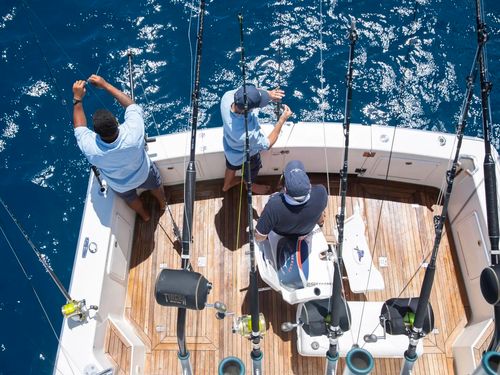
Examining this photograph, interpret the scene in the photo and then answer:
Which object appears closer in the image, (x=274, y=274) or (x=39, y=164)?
(x=274, y=274)

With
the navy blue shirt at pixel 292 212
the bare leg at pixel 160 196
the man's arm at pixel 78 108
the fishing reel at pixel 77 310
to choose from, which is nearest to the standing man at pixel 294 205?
the navy blue shirt at pixel 292 212

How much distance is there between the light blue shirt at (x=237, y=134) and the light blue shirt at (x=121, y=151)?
677mm

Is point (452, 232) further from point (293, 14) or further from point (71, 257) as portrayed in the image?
point (71, 257)

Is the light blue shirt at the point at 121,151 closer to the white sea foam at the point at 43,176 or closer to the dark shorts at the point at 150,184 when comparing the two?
the dark shorts at the point at 150,184

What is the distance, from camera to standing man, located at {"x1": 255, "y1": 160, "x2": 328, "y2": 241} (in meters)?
3.06

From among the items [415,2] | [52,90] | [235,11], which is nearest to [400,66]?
[415,2]

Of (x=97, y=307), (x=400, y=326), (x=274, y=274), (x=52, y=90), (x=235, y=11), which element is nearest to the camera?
(x=400, y=326)

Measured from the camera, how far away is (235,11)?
20.4 ft

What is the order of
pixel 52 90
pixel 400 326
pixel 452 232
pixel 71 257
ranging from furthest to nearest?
pixel 52 90 → pixel 71 257 → pixel 452 232 → pixel 400 326

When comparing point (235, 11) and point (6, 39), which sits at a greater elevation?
point (235, 11)

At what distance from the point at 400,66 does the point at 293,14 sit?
162cm

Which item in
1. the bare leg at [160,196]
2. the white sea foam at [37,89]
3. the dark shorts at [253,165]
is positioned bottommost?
the bare leg at [160,196]

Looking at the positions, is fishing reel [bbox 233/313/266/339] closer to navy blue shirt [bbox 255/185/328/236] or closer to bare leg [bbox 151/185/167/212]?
navy blue shirt [bbox 255/185/328/236]

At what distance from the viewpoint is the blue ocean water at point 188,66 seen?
5395 mm
